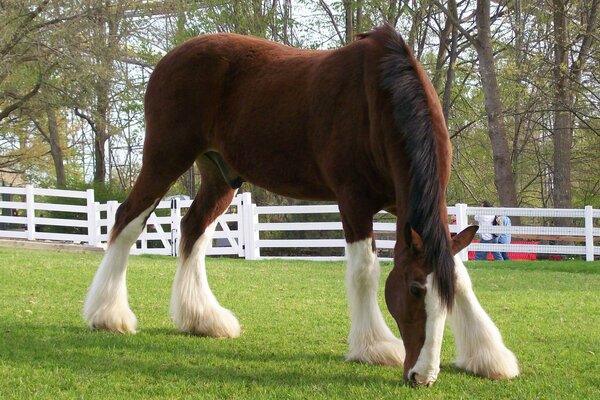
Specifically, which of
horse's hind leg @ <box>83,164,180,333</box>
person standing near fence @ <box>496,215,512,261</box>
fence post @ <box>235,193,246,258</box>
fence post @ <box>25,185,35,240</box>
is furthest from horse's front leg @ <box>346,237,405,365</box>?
fence post @ <box>25,185,35,240</box>

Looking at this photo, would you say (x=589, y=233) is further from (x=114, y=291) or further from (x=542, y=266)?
(x=114, y=291)

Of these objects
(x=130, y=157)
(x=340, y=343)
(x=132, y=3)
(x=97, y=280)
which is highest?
(x=132, y=3)

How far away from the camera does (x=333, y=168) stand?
434 centimetres

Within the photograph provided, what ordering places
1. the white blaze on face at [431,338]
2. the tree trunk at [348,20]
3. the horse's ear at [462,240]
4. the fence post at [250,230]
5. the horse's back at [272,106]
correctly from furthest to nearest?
1. the tree trunk at [348,20]
2. the fence post at [250,230]
3. the horse's back at [272,106]
4. the horse's ear at [462,240]
5. the white blaze on face at [431,338]

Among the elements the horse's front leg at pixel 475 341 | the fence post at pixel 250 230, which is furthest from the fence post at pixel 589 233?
the horse's front leg at pixel 475 341

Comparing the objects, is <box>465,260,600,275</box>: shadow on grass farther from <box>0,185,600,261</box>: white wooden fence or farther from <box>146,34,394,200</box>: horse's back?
<box>146,34,394,200</box>: horse's back

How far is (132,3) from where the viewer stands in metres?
20.7

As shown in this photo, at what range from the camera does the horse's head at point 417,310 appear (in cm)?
345

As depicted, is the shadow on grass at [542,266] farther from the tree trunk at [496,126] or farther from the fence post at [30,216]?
the fence post at [30,216]

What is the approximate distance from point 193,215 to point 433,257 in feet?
8.87

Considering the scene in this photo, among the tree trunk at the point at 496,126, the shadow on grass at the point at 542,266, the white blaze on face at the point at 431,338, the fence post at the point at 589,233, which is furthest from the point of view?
the tree trunk at the point at 496,126

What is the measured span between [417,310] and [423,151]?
0.87 meters

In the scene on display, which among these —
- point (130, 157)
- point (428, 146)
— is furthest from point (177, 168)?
point (130, 157)

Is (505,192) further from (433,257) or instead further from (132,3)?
(433,257)
